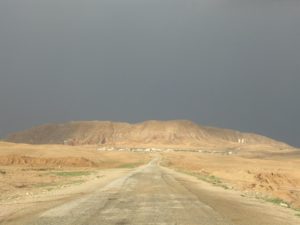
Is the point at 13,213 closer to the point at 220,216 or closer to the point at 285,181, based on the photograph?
the point at 220,216

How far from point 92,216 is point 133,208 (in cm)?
334

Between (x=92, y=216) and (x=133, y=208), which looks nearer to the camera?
(x=92, y=216)

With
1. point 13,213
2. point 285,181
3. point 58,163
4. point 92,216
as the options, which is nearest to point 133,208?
point 92,216

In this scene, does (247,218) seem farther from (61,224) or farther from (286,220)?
(61,224)

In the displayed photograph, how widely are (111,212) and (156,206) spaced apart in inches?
119

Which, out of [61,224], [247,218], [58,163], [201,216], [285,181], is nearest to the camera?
[61,224]

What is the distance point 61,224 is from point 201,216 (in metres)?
5.38

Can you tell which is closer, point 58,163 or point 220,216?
point 220,216

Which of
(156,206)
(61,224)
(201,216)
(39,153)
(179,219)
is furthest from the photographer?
(39,153)

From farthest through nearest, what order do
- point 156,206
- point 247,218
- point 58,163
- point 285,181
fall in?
point 58,163 → point 285,181 → point 156,206 → point 247,218

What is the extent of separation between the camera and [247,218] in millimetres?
20125

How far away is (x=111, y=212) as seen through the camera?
1959cm

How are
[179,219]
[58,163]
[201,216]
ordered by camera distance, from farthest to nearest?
[58,163] → [201,216] → [179,219]

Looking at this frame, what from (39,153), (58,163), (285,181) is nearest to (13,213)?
(285,181)
